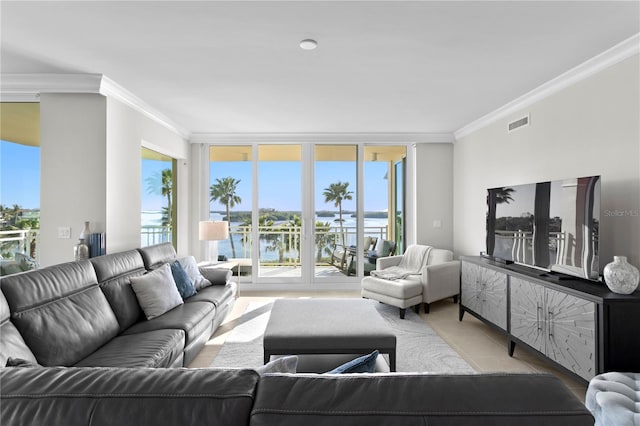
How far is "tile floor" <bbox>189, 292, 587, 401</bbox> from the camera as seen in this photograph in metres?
2.80

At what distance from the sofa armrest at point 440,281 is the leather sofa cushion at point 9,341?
3.81 m

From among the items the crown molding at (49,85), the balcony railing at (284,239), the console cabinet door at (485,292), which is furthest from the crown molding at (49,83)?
the console cabinet door at (485,292)

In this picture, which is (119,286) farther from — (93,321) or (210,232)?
(210,232)

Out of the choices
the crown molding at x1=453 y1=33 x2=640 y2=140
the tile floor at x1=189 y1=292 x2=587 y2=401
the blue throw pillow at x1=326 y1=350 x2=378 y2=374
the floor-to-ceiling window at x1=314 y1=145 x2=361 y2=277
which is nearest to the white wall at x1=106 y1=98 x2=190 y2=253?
the tile floor at x1=189 y1=292 x2=587 y2=401

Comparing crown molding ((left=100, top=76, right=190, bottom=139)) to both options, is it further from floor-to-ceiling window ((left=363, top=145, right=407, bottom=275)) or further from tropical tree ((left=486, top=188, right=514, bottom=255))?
tropical tree ((left=486, top=188, right=514, bottom=255))

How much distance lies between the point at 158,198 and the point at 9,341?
11.5ft

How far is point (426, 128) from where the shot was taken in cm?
500

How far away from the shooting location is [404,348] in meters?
3.20

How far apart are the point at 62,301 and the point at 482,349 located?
356cm

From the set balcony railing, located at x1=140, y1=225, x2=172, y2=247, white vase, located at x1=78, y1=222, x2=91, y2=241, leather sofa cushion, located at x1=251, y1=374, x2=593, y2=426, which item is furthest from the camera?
balcony railing, located at x1=140, y1=225, x2=172, y2=247

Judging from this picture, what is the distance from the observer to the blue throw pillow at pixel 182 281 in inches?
134

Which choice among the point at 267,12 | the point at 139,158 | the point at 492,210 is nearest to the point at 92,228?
the point at 139,158

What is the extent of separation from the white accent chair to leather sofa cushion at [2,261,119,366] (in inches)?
118

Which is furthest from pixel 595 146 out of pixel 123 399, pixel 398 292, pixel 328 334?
pixel 123 399
